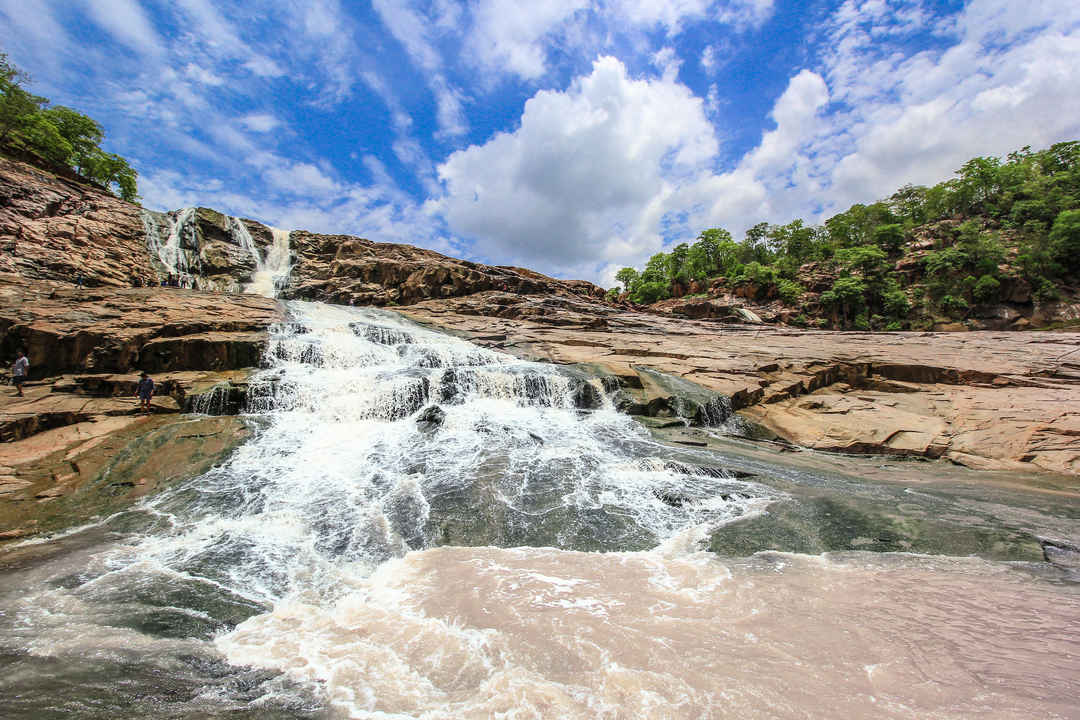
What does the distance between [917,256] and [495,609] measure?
57.0 m

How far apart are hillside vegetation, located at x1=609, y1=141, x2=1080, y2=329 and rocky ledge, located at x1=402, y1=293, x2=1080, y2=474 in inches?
649

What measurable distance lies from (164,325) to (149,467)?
7.44 metres

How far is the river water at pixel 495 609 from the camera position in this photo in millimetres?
3229

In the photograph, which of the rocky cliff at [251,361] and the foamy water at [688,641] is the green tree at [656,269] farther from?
the foamy water at [688,641]

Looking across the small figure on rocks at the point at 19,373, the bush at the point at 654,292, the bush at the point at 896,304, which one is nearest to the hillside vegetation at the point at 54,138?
the small figure on rocks at the point at 19,373

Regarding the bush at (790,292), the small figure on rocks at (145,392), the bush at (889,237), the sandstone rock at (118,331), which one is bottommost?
the small figure on rocks at (145,392)

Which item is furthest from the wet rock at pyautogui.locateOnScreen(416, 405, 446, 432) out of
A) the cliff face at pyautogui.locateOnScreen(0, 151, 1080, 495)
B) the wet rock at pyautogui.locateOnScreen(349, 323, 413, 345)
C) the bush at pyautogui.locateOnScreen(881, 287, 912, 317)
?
the bush at pyautogui.locateOnScreen(881, 287, 912, 317)

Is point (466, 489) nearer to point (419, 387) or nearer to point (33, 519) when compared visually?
point (419, 387)

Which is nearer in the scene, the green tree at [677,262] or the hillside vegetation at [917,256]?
the hillside vegetation at [917,256]

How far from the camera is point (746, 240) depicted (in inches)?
2196

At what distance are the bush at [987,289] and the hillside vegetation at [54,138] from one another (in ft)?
230

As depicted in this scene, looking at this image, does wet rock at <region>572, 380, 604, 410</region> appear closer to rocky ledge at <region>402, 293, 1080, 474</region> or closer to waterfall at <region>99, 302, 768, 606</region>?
waterfall at <region>99, 302, 768, 606</region>

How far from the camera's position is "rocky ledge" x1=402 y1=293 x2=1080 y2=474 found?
11.0m

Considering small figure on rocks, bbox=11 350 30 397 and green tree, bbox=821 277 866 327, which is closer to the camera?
small figure on rocks, bbox=11 350 30 397
